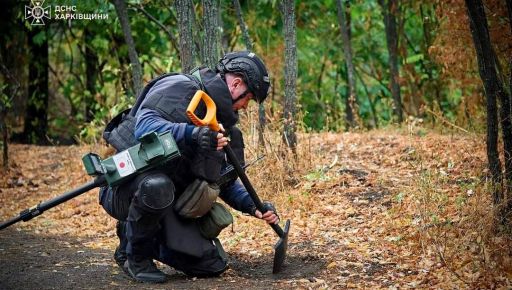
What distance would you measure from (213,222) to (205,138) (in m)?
0.91

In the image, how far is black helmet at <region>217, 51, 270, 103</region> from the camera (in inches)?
197

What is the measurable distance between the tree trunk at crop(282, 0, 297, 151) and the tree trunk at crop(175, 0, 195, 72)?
956 millimetres

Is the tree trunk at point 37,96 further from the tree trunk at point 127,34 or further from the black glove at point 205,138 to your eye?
the black glove at point 205,138

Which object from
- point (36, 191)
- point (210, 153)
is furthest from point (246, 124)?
point (36, 191)

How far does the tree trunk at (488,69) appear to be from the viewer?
4.89m

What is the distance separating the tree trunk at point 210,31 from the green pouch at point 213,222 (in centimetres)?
229

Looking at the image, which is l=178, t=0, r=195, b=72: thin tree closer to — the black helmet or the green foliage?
the black helmet

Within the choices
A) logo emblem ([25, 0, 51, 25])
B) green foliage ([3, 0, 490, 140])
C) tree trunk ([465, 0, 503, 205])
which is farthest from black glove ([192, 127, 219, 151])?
logo emblem ([25, 0, 51, 25])

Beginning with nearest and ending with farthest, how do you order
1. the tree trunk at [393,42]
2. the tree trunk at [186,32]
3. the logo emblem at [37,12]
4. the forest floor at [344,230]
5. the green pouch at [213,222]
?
1. the forest floor at [344,230]
2. the green pouch at [213,222]
3. the tree trunk at [186,32]
4. the logo emblem at [37,12]
5. the tree trunk at [393,42]

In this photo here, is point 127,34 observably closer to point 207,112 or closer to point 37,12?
point 37,12

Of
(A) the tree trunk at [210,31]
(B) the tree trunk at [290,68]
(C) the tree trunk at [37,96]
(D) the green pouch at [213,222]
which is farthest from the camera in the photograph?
(C) the tree trunk at [37,96]

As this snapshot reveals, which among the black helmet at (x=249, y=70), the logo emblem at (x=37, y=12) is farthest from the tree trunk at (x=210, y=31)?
the logo emblem at (x=37, y=12)

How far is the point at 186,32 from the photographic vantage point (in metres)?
7.04

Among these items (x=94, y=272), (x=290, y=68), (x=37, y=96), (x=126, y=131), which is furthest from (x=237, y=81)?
(x=37, y=96)
